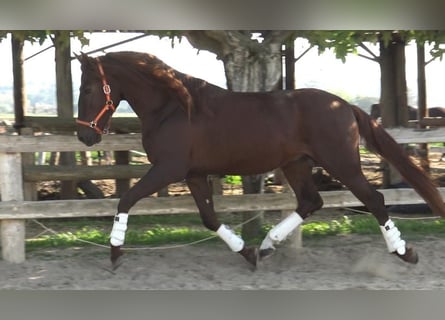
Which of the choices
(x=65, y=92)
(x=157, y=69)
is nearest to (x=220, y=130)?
(x=157, y=69)

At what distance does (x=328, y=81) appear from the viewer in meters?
10.1

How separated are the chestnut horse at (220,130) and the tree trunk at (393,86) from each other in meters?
4.53

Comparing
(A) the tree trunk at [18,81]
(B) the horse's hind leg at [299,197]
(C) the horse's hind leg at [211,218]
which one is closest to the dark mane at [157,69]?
(C) the horse's hind leg at [211,218]

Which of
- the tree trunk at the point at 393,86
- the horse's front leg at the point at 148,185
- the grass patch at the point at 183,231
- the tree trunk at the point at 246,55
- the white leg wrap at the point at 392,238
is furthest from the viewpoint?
the tree trunk at the point at 393,86

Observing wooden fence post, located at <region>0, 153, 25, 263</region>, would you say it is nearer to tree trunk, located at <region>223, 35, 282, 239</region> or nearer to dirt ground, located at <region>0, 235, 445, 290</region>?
dirt ground, located at <region>0, 235, 445, 290</region>

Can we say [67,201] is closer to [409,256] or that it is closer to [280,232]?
[280,232]

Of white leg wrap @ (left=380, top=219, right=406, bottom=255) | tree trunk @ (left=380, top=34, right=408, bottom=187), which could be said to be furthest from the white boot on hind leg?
tree trunk @ (left=380, top=34, right=408, bottom=187)

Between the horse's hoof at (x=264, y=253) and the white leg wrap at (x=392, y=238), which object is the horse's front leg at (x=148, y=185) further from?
the white leg wrap at (x=392, y=238)

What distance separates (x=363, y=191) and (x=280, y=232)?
32.2 inches

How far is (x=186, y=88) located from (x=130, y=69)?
51cm

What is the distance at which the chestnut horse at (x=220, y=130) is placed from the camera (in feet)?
16.1

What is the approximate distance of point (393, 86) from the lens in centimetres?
965

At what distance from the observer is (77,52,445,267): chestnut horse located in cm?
490

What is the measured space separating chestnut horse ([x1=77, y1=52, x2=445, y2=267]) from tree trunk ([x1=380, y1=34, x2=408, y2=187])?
14.9 feet
